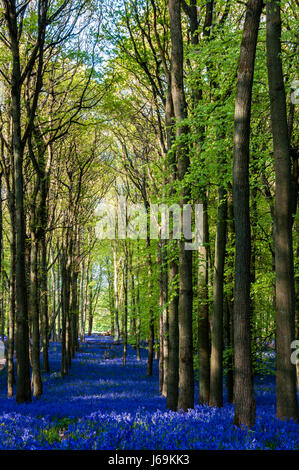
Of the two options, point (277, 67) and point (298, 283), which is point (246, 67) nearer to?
point (277, 67)

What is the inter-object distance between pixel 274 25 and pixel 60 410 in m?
9.78

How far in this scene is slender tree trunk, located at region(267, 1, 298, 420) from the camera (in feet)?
23.6

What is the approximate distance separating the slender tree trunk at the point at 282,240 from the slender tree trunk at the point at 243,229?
1.30 meters

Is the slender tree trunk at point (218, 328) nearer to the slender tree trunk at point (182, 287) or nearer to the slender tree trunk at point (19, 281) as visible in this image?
the slender tree trunk at point (182, 287)

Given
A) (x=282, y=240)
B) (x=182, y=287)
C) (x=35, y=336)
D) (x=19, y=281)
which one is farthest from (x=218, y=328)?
(x=35, y=336)

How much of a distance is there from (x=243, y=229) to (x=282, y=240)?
66.3 inches

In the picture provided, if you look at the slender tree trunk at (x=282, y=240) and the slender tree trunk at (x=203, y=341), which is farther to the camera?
the slender tree trunk at (x=203, y=341)

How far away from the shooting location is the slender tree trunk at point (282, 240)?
7.21 meters

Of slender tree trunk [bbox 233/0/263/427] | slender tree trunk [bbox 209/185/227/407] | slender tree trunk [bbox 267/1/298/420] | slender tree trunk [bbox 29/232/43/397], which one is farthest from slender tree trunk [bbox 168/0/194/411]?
slender tree trunk [bbox 29/232/43/397]

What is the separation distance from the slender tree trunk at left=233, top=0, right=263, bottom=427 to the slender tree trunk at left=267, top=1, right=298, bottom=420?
130 centimetres

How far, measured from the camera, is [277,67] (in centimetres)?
791

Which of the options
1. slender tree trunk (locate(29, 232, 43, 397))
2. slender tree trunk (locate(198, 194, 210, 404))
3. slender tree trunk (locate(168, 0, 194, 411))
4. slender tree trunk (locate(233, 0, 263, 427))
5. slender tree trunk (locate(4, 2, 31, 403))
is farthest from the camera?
slender tree trunk (locate(29, 232, 43, 397))

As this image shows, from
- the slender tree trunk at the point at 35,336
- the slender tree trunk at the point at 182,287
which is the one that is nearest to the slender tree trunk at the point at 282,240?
the slender tree trunk at the point at 182,287

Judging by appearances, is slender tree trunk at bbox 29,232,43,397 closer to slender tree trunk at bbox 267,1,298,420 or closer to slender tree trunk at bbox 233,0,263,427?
slender tree trunk at bbox 267,1,298,420
